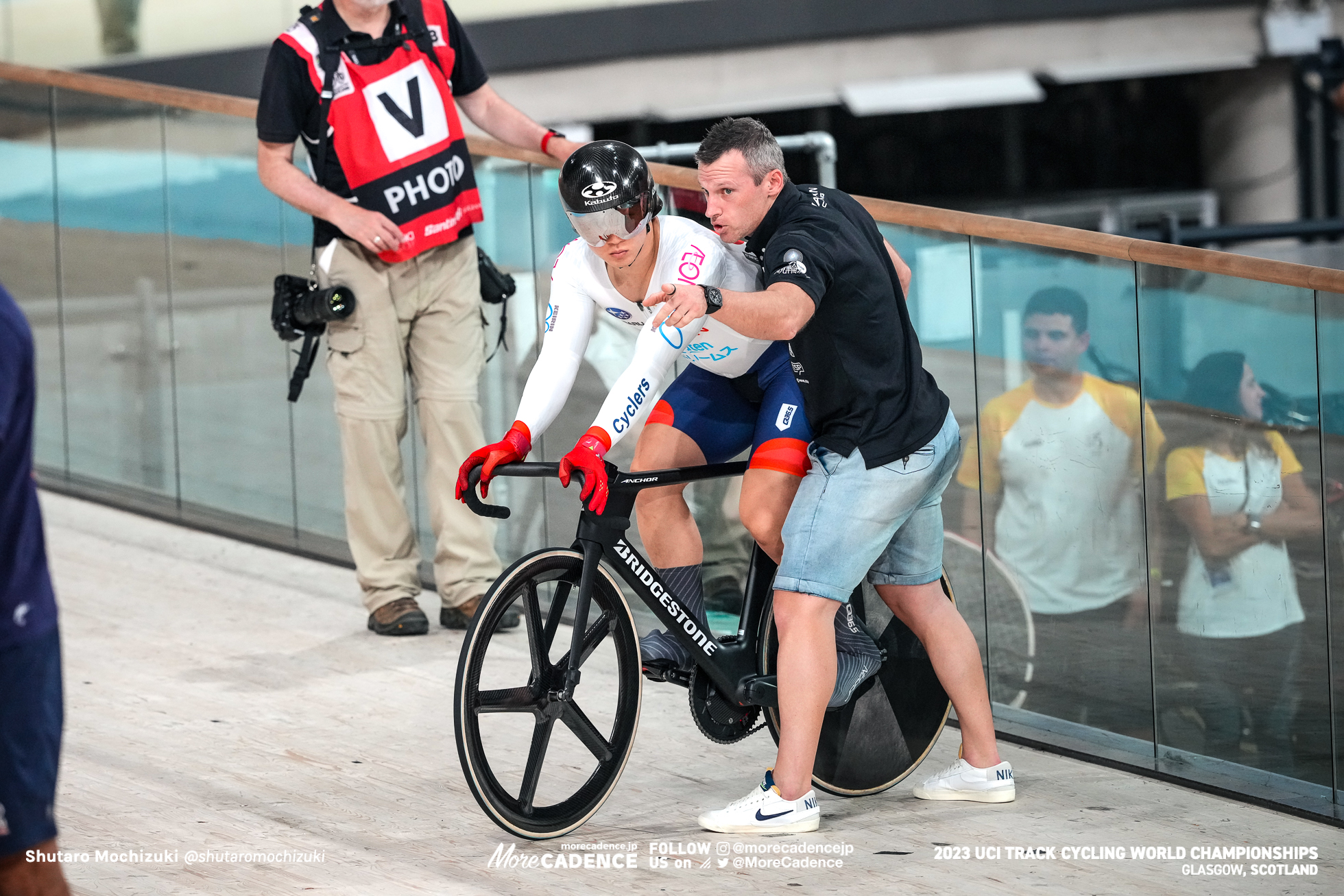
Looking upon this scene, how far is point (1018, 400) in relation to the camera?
474 cm

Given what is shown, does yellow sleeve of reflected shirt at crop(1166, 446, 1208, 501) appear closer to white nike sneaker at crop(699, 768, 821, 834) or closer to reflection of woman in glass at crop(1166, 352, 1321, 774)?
reflection of woman in glass at crop(1166, 352, 1321, 774)

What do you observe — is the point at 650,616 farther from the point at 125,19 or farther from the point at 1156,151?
the point at 1156,151

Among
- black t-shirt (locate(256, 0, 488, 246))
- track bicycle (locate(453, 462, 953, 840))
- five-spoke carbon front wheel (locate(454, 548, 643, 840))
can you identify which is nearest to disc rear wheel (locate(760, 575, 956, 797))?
track bicycle (locate(453, 462, 953, 840))

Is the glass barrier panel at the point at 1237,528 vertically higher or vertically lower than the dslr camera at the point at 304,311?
lower

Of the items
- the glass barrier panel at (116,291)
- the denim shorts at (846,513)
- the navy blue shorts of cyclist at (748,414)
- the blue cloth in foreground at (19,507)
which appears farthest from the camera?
the glass barrier panel at (116,291)

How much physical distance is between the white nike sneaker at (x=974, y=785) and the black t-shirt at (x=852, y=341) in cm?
79

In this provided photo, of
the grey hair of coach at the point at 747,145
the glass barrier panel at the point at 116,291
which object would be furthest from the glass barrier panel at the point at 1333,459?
the glass barrier panel at the point at 116,291

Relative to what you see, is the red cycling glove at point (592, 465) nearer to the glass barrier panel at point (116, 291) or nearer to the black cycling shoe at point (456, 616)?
the black cycling shoe at point (456, 616)

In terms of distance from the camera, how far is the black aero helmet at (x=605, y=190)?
126 inches

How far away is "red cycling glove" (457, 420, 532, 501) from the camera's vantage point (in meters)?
3.27

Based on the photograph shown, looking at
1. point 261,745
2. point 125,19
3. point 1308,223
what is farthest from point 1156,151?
point 261,745

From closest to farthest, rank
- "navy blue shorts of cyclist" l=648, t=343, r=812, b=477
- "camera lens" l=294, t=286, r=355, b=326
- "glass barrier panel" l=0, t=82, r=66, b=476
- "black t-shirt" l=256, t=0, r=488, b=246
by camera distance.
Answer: "navy blue shorts of cyclist" l=648, t=343, r=812, b=477 → "black t-shirt" l=256, t=0, r=488, b=246 → "camera lens" l=294, t=286, r=355, b=326 → "glass barrier panel" l=0, t=82, r=66, b=476

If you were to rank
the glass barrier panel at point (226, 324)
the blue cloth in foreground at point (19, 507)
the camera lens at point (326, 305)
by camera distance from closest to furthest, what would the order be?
1. the blue cloth in foreground at point (19, 507)
2. the camera lens at point (326, 305)
3. the glass barrier panel at point (226, 324)

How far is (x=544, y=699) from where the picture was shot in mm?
3328
